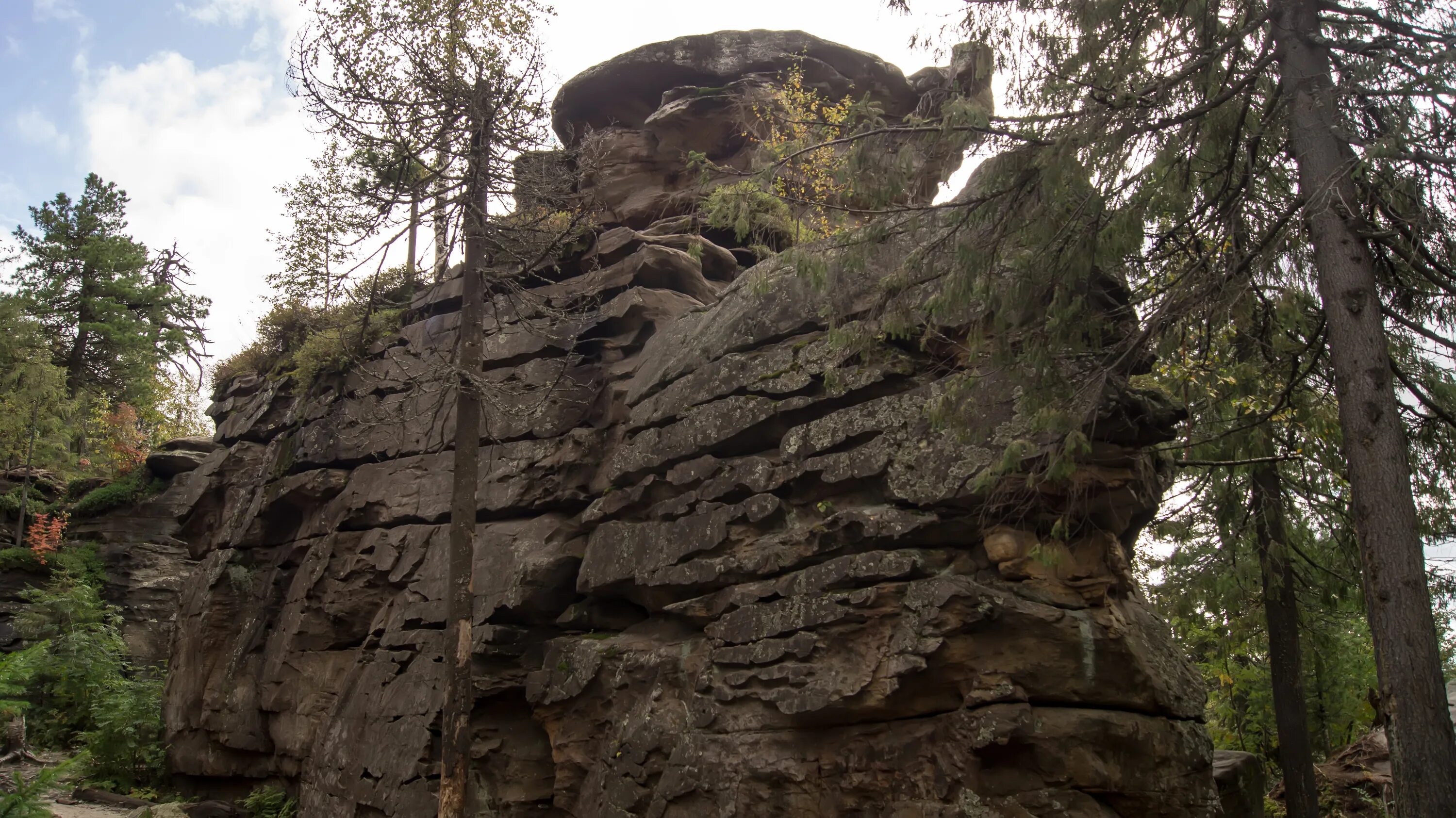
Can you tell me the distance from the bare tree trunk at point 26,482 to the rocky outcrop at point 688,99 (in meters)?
18.4

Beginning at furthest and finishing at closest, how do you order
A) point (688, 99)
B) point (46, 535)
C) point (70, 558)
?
point (46, 535) → point (70, 558) → point (688, 99)

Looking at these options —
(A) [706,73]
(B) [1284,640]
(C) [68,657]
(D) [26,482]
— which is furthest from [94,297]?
(B) [1284,640]

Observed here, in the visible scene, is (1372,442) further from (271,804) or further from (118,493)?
(118,493)

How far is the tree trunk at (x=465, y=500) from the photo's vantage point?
10883mm

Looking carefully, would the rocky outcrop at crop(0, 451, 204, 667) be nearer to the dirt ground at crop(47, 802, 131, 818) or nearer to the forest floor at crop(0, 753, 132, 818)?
the forest floor at crop(0, 753, 132, 818)

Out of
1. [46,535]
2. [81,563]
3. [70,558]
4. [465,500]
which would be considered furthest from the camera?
[46,535]

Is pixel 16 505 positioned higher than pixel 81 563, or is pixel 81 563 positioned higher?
pixel 16 505

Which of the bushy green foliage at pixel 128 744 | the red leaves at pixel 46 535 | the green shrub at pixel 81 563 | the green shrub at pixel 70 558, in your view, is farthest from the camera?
the red leaves at pixel 46 535

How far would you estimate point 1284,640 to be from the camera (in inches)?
486

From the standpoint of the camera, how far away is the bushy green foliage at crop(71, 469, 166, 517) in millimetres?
23797

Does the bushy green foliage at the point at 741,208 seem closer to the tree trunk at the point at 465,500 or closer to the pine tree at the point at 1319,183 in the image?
the pine tree at the point at 1319,183

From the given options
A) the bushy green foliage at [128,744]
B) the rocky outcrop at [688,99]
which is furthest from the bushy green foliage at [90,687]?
the rocky outcrop at [688,99]

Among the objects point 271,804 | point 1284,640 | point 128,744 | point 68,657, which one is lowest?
point 271,804

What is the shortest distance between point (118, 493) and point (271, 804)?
12.7 metres
